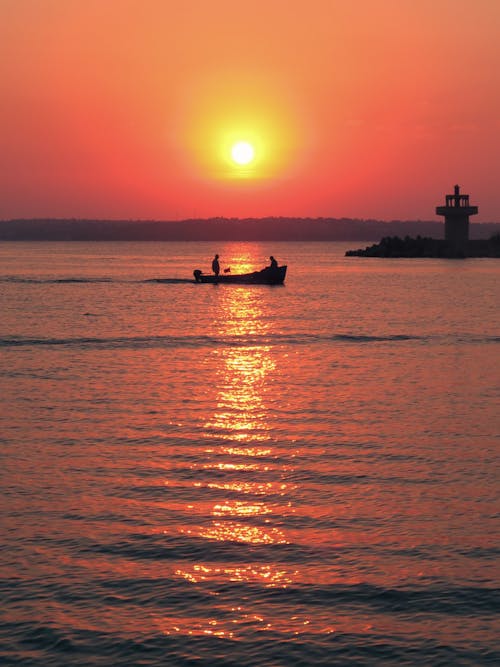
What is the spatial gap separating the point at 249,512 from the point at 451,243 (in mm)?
140080

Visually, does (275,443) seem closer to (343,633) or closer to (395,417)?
(395,417)

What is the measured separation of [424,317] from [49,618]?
46.7 metres

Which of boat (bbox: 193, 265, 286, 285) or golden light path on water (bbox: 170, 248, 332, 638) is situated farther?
boat (bbox: 193, 265, 286, 285)

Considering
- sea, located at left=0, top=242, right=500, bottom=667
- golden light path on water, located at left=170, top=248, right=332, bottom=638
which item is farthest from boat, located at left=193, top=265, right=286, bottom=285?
golden light path on water, located at left=170, top=248, right=332, bottom=638

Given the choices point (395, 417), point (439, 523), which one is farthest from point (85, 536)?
point (395, 417)

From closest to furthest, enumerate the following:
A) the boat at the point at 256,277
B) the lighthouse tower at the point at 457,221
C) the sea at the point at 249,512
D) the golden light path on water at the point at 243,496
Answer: the sea at the point at 249,512
the golden light path on water at the point at 243,496
the boat at the point at 256,277
the lighthouse tower at the point at 457,221

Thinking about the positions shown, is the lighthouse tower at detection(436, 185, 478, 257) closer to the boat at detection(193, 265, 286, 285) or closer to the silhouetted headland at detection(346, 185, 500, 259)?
the silhouetted headland at detection(346, 185, 500, 259)

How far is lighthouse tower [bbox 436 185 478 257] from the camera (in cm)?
13188

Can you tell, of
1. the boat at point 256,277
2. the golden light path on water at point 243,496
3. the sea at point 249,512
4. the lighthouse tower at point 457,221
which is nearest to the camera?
the sea at point 249,512

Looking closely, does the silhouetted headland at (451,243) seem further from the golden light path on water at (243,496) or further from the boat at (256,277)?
the golden light path on water at (243,496)

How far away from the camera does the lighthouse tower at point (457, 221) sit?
433ft

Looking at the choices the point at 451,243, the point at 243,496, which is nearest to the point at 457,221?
the point at 451,243

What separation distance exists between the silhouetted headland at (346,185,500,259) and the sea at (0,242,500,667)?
104m

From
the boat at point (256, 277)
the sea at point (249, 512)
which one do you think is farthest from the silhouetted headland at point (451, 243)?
the sea at point (249, 512)
